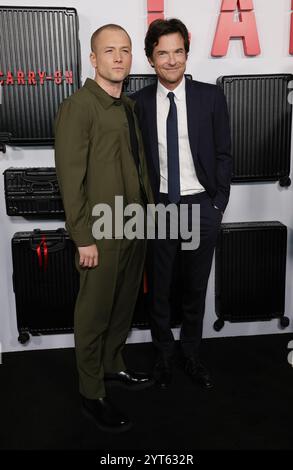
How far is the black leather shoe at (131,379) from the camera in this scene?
235cm

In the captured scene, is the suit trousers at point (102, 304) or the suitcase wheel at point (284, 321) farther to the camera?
the suitcase wheel at point (284, 321)

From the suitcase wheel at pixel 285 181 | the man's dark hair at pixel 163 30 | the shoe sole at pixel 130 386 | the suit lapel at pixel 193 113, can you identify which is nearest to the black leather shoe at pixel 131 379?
the shoe sole at pixel 130 386

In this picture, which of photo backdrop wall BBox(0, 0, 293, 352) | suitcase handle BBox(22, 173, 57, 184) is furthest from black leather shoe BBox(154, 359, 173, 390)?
suitcase handle BBox(22, 173, 57, 184)

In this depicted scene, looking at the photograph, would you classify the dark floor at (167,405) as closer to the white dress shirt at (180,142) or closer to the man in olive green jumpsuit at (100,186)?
the man in olive green jumpsuit at (100,186)

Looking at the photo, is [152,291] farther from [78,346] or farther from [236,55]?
[236,55]

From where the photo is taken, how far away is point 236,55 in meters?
2.52

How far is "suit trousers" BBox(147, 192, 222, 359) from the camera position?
2.28 meters

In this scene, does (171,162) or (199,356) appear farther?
(199,356)

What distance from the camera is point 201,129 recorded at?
218cm

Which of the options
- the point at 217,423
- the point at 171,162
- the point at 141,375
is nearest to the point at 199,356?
the point at 141,375

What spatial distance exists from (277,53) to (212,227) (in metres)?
1.02

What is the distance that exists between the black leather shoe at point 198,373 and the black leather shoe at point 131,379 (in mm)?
198
